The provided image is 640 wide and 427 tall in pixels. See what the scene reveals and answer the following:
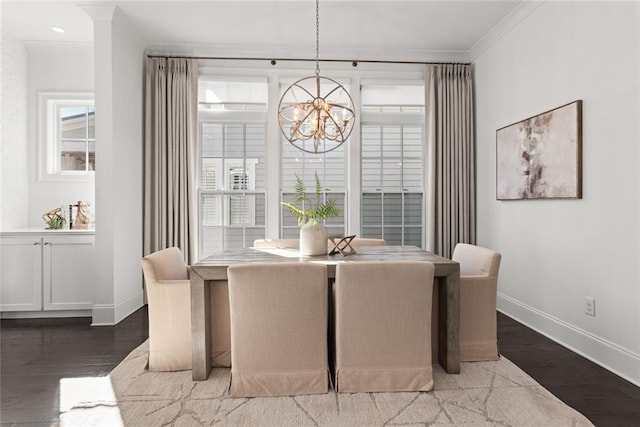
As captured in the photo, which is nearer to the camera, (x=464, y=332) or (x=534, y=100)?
(x=464, y=332)

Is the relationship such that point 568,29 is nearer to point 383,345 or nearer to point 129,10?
point 383,345

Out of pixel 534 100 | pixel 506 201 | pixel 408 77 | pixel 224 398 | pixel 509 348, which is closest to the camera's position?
pixel 224 398

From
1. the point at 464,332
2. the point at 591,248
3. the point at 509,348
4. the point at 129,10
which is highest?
the point at 129,10

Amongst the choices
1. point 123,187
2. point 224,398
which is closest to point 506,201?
point 224,398

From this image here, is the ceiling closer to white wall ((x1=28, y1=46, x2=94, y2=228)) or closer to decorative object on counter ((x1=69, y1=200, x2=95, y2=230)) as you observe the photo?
white wall ((x1=28, y1=46, x2=94, y2=228))

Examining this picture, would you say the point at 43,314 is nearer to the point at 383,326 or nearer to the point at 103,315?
the point at 103,315

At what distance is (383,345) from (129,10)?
3.70m

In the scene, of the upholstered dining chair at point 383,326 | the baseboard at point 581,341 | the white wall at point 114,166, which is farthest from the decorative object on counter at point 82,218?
the baseboard at point 581,341

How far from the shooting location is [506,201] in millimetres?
3814

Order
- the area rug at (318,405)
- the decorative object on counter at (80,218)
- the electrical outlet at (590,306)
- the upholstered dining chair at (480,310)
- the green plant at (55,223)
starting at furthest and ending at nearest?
the decorative object on counter at (80,218) → the green plant at (55,223) → the electrical outlet at (590,306) → the upholstered dining chair at (480,310) → the area rug at (318,405)

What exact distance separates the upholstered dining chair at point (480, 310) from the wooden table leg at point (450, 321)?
0.19 m

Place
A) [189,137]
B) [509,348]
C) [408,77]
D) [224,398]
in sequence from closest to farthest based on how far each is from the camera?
[224,398] < [509,348] < [189,137] < [408,77]

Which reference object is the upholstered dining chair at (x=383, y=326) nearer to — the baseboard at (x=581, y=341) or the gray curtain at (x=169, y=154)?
the baseboard at (x=581, y=341)

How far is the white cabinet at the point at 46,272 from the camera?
11.7ft
